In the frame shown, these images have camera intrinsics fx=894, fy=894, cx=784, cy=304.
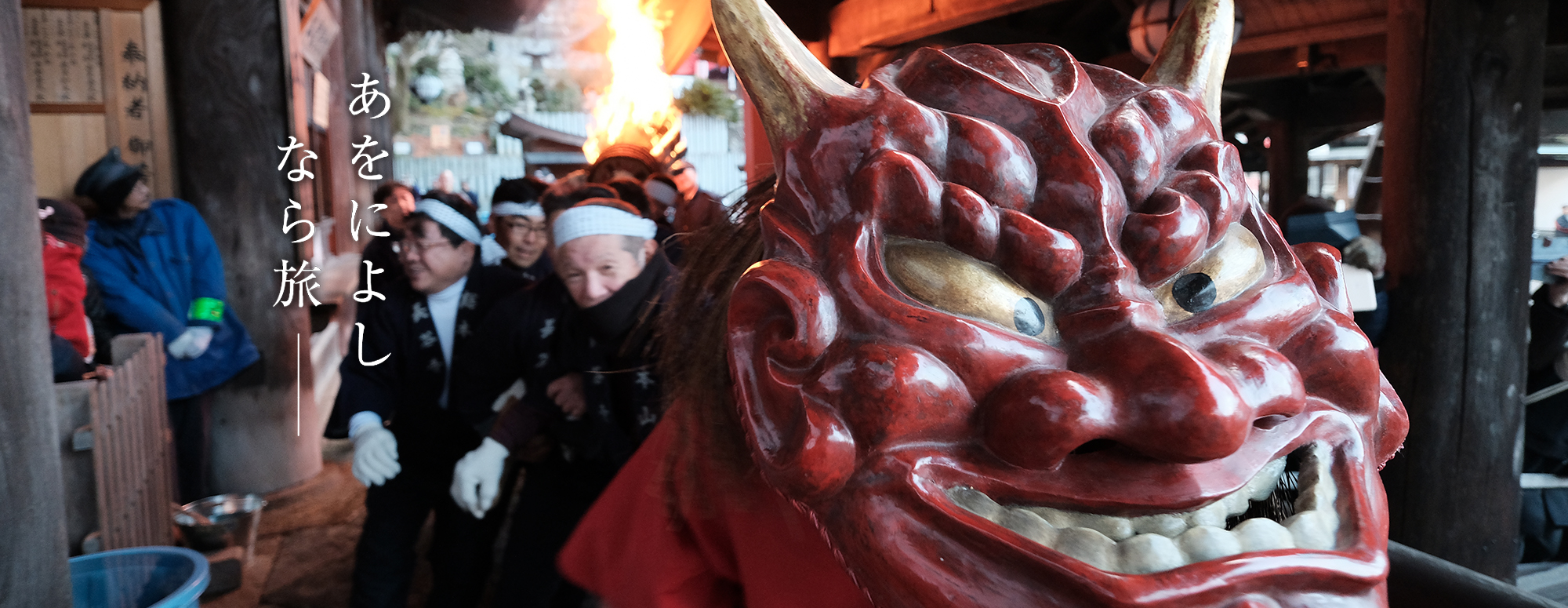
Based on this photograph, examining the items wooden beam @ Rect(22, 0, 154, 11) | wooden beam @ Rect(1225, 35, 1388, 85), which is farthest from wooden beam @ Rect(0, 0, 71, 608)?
wooden beam @ Rect(1225, 35, 1388, 85)

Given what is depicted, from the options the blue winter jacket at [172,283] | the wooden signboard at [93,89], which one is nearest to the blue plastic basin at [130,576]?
the blue winter jacket at [172,283]

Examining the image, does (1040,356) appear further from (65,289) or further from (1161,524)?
(65,289)

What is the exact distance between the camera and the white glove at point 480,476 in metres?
2.35

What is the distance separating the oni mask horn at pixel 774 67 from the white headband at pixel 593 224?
1405 millimetres

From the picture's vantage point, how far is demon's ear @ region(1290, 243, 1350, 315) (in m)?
0.95

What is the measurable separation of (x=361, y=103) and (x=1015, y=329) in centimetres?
754

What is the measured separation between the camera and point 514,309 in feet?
8.48

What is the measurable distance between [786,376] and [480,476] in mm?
1748

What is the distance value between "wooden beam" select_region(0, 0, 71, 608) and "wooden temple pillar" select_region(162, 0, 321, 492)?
2.68m

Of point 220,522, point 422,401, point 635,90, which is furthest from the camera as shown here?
point 635,90

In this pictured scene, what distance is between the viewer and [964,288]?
0.82 m

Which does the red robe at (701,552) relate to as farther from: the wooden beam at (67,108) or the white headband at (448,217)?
the wooden beam at (67,108)

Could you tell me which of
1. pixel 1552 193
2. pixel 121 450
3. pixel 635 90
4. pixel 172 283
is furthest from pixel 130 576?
pixel 1552 193

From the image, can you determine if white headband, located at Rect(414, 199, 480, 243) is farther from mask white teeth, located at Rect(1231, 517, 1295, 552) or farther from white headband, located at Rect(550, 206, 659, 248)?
mask white teeth, located at Rect(1231, 517, 1295, 552)
